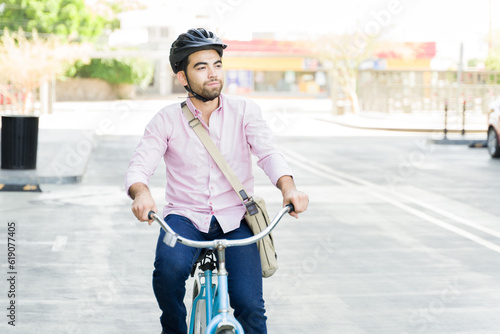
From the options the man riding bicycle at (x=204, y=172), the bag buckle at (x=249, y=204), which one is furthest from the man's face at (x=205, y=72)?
the bag buckle at (x=249, y=204)

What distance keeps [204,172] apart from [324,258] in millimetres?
4488

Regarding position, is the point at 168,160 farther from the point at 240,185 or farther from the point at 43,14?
the point at 43,14

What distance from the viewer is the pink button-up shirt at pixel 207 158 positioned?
13.8ft

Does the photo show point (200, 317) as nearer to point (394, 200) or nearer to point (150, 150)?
point (150, 150)

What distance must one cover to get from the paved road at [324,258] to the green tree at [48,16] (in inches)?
2067

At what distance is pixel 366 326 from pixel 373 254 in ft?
8.78

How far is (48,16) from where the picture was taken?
66.5 metres

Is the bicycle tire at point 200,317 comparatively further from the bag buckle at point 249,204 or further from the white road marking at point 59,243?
the white road marking at point 59,243

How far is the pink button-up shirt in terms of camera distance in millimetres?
4219

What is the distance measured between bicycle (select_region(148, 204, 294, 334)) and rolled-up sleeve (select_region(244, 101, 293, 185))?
319mm

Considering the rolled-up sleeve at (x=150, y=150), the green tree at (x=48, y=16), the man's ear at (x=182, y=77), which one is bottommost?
the rolled-up sleeve at (x=150, y=150)

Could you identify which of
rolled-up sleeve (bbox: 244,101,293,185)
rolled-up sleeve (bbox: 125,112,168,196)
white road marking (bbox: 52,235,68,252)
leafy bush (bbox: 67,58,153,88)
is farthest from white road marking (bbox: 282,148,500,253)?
leafy bush (bbox: 67,58,153,88)

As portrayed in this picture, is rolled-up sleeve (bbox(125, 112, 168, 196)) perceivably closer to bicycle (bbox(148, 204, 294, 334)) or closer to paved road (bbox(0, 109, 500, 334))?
bicycle (bbox(148, 204, 294, 334))

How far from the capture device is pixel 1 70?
38.9 meters
